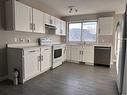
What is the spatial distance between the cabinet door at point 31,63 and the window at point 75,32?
3128 millimetres

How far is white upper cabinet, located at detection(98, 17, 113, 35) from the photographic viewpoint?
5.01 m

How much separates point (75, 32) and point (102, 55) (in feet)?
6.74

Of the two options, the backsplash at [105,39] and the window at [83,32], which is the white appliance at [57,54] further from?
the backsplash at [105,39]

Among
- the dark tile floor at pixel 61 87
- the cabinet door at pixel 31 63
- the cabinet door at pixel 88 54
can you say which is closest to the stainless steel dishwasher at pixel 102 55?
the cabinet door at pixel 88 54

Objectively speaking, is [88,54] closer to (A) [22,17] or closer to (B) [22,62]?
(B) [22,62]

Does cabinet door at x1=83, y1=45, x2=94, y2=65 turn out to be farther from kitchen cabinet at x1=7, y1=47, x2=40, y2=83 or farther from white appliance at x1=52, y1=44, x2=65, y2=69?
kitchen cabinet at x1=7, y1=47, x2=40, y2=83

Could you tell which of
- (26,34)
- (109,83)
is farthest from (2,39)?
(109,83)

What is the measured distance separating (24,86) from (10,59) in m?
0.88

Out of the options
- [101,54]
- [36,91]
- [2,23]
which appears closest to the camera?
[36,91]

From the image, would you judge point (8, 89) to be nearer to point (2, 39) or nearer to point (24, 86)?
point (24, 86)

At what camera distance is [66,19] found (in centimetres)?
622

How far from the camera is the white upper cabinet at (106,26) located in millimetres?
5011

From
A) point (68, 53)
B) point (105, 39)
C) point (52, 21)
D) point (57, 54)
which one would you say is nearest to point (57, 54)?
point (57, 54)

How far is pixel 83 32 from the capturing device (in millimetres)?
5887
